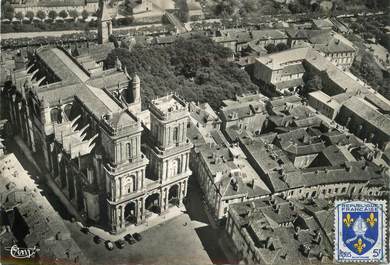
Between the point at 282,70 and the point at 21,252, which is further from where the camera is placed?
the point at 282,70

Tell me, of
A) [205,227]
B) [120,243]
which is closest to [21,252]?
[120,243]

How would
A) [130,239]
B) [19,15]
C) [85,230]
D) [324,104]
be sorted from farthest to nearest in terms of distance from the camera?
[19,15] → [324,104] → [85,230] → [130,239]

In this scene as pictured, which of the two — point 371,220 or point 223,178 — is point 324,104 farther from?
point 371,220

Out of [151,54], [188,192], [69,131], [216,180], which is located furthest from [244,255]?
[151,54]

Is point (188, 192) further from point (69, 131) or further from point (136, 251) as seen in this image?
point (69, 131)

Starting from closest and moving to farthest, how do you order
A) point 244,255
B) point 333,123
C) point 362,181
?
point 244,255 < point 362,181 < point 333,123
